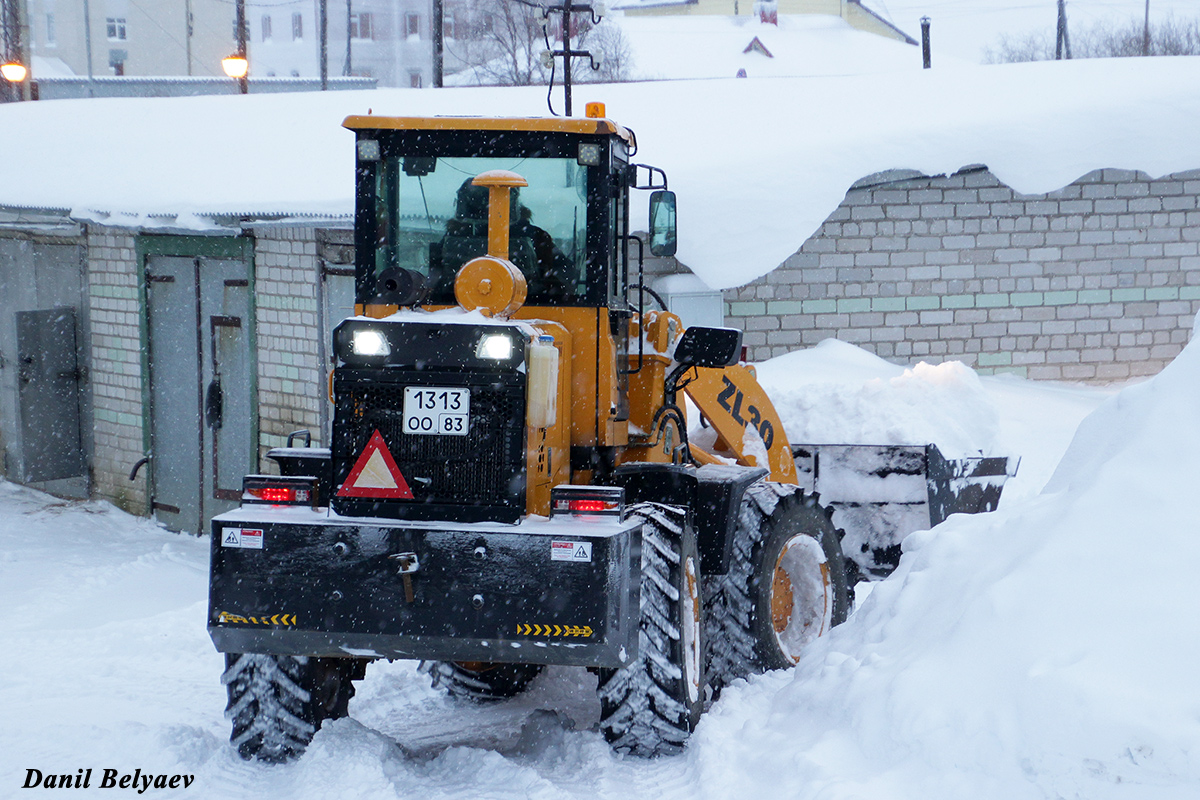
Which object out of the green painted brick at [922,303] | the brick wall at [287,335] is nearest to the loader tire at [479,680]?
the brick wall at [287,335]

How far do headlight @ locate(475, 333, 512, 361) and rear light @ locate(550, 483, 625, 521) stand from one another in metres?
0.56

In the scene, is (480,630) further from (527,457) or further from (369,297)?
(369,297)

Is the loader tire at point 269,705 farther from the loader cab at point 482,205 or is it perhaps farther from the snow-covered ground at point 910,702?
the loader cab at point 482,205

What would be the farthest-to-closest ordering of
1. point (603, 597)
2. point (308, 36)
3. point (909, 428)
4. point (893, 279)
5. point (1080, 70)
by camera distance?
point (308, 36), point (1080, 70), point (893, 279), point (909, 428), point (603, 597)

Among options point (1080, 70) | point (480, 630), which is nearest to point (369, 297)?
point (480, 630)

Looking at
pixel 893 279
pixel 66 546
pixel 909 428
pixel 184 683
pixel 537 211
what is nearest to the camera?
pixel 537 211

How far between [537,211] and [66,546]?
293 inches

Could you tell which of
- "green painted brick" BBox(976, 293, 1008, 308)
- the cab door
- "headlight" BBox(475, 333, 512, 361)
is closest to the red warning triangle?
"headlight" BBox(475, 333, 512, 361)

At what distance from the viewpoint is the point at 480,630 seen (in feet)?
15.6

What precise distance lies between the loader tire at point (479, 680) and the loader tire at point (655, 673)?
1.38 m

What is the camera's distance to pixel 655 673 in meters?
5.09

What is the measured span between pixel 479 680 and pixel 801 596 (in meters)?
1.76

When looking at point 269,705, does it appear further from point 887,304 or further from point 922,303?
point 922,303

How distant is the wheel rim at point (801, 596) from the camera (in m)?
6.62
